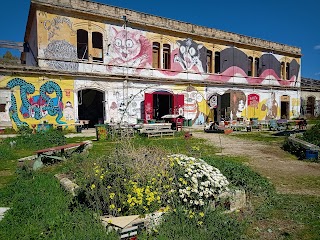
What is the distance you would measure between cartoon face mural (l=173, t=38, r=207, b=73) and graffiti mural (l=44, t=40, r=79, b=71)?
811cm

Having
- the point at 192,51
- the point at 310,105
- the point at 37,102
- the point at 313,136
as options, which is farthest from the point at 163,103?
the point at 310,105

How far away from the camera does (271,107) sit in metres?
25.6

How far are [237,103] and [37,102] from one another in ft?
55.1

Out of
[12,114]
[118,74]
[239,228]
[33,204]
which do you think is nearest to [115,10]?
[118,74]

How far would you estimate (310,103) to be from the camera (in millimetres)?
29453

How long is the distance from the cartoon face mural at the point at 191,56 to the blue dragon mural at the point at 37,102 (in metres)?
9.73

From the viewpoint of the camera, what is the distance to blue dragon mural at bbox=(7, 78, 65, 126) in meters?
13.5

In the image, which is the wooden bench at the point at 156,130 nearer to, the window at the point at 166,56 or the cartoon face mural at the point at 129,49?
the cartoon face mural at the point at 129,49

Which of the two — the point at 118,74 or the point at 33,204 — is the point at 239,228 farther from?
the point at 118,74

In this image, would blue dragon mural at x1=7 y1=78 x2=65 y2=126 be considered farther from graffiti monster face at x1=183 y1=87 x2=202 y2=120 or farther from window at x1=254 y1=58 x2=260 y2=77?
window at x1=254 y1=58 x2=260 y2=77

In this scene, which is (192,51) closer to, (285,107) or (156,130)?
(156,130)

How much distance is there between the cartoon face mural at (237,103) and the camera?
69.7ft

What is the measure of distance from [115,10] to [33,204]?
1567 cm

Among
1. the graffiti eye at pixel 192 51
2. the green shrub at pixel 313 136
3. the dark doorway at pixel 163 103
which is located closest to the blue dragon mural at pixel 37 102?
the dark doorway at pixel 163 103
